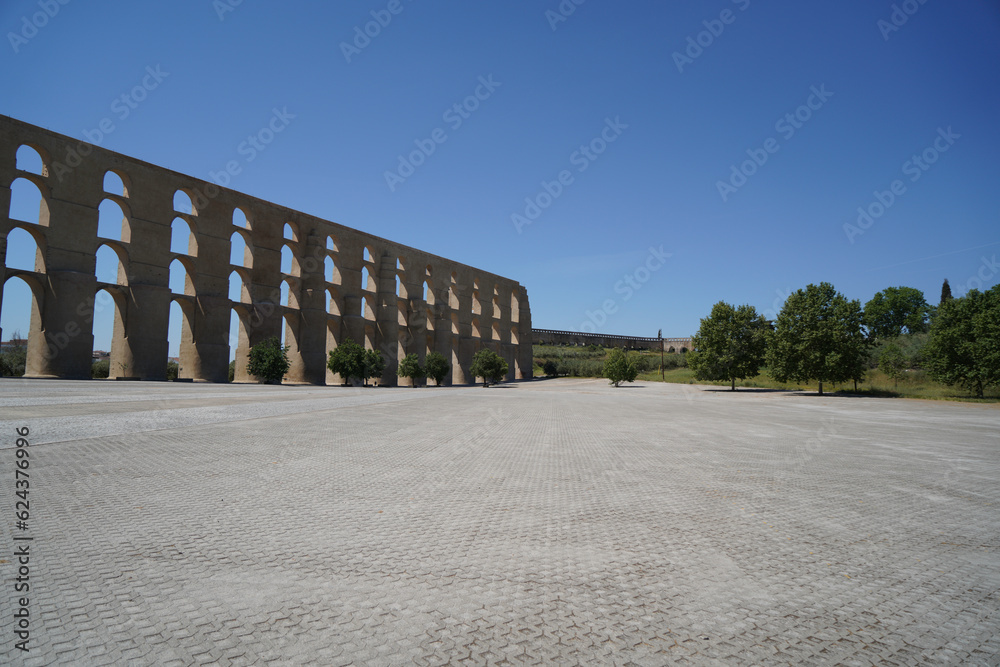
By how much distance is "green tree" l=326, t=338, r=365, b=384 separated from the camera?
3891 cm

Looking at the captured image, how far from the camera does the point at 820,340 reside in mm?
36094

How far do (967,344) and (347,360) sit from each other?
3997 cm

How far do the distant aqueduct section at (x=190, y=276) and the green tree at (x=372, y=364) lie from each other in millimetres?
3220

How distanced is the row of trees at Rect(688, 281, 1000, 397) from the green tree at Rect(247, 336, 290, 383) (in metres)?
32.4

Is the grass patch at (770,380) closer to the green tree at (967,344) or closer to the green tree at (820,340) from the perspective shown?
the green tree at (967,344)

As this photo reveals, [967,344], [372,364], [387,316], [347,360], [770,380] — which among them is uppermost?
[387,316]

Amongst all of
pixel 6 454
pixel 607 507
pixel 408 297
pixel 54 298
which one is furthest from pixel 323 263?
pixel 607 507

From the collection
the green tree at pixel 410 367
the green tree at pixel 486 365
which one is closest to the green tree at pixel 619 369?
the green tree at pixel 486 365

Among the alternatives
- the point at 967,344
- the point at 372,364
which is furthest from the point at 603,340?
the point at 967,344

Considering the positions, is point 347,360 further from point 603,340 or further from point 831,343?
point 603,340

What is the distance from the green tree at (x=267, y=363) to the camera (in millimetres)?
34031

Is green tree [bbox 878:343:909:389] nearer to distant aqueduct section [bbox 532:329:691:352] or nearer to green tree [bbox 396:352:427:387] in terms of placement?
green tree [bbox 396:352:427:387]

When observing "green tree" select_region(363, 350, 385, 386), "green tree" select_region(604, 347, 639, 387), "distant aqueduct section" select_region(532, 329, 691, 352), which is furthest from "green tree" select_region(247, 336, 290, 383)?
"distant aqueduct section" select_region(532, 329, 691, 352)

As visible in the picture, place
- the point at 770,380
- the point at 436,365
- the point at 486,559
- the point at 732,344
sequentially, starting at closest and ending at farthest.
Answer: the point at 486,559 < the point at 732,344 < the point at 436,365 < the point at 770,380
